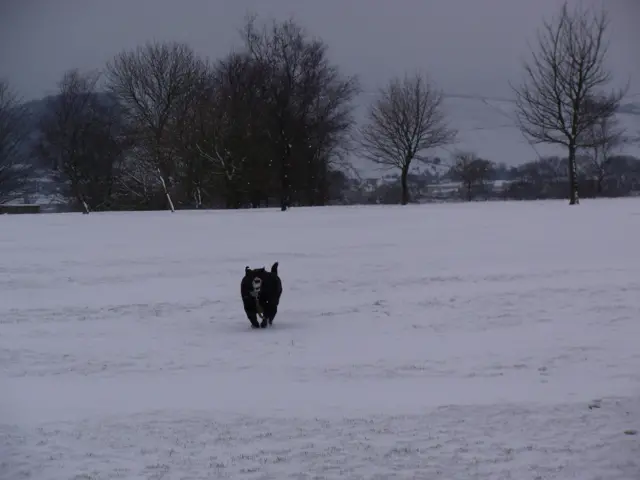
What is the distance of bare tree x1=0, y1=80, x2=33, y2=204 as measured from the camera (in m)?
42.5

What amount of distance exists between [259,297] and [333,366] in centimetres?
303

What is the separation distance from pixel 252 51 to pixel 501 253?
39343mm

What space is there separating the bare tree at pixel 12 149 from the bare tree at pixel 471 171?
41.1 meters

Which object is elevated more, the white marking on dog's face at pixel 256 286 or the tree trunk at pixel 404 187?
the tree trunk at pixel 404 187

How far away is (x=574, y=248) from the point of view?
21172mm

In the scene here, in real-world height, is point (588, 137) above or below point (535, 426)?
above

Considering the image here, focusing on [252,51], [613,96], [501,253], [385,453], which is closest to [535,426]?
[385,453]

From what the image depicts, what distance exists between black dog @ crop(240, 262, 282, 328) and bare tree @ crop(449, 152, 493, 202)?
66.9 metres

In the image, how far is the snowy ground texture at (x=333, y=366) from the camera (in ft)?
23.0

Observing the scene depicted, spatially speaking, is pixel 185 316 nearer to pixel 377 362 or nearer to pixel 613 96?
pixel 377 362

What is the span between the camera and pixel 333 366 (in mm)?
10375

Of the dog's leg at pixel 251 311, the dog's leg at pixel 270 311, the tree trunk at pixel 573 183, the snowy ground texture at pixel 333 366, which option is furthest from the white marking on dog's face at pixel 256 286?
the tree trunk at pixel 573 183

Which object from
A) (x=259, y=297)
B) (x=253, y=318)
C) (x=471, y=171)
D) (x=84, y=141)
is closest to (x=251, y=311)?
(x=253, y=318)

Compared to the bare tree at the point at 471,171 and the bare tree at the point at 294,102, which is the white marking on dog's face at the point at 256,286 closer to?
the bare tree at the point at 294,102
